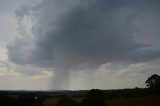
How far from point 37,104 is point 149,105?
45.3 metres

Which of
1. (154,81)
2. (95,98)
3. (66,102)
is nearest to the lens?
(66,102)

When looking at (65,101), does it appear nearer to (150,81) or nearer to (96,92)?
(96,92)

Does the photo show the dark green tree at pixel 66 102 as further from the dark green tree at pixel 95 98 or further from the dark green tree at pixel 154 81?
the dark green tree at pixel 154 81

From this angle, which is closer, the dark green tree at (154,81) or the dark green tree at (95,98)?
the dark green tree at (95,98)

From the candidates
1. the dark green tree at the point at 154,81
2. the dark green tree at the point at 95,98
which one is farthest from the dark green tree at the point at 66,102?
the dark green tree at the point at 154,81

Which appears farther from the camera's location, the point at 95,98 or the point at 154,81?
the point at 154,81

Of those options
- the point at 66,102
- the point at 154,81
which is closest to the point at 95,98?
the point at 66,102

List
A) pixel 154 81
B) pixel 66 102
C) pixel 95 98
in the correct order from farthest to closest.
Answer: pixel 154 81, pixel 95 98, pixel 66 102

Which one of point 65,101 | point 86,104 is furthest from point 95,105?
point 65,101

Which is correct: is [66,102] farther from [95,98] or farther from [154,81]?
[154,81]

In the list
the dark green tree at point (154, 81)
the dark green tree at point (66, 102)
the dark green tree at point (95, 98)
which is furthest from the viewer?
the dark green tree at point (154, 81)

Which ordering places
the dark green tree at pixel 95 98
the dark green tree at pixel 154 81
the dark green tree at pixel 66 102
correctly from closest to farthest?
the dark green tree at pixel 66 102
the dark green tree at pixel 95 98
the dark green tree at pixel 154 81

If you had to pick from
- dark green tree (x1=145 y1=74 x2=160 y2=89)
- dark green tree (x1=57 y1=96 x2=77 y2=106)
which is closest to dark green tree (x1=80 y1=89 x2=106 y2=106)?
dark green tree (x1=57 y1=96 x2=77 y2=106)

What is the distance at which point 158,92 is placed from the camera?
108m
